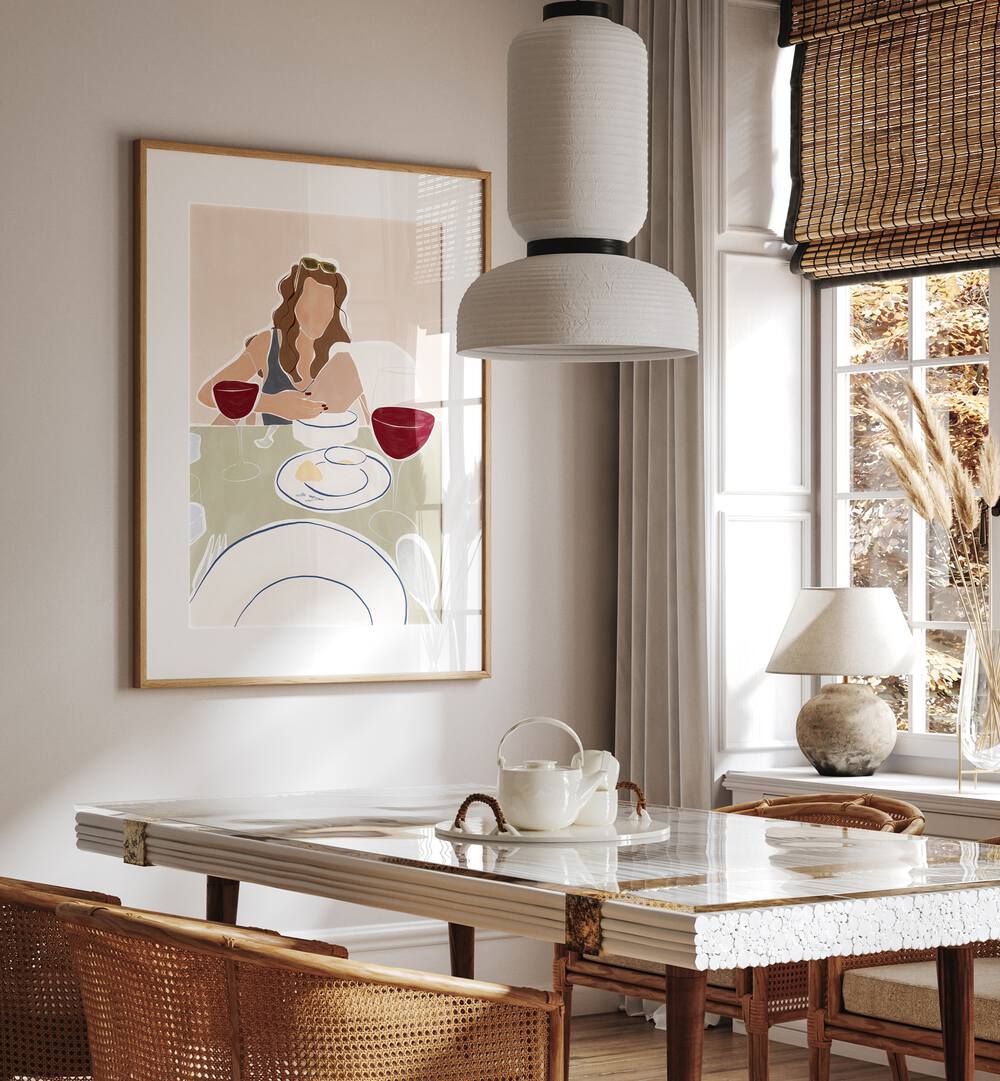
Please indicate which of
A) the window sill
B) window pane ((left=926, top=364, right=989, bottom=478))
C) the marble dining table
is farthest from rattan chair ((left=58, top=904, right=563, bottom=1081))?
window pane ((left=926, top=364, right=989, bottom=478))

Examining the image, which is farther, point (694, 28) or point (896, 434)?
point (694, 28)

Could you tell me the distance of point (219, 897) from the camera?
3465 mm

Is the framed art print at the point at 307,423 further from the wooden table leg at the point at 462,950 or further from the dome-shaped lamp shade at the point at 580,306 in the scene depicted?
the dome-shaped lamp shade at the point at 580,306

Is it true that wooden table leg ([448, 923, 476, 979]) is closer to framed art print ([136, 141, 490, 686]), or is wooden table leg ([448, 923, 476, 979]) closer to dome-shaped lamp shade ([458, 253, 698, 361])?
framed art print ([136, 141, 490, 686])

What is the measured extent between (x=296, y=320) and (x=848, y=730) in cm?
186

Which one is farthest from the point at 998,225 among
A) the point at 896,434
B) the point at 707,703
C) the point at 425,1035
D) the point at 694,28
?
the point at 425,1035

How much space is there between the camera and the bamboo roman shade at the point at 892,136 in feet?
15.0

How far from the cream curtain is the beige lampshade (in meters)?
0.42

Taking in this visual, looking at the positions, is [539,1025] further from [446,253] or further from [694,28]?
[694,28]

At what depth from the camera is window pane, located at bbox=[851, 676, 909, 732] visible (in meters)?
4.95

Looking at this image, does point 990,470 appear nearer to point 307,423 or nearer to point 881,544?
point 881,544

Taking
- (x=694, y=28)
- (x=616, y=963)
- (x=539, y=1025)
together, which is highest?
(x=694, y=28)

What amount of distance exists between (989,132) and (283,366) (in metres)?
1.99

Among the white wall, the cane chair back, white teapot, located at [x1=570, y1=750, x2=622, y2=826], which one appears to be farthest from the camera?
the white wall
